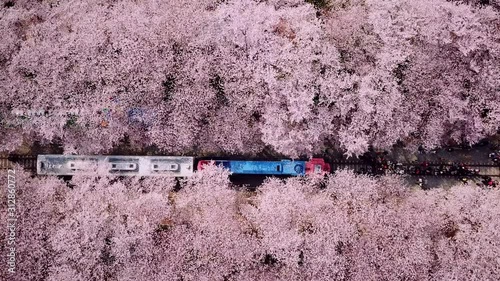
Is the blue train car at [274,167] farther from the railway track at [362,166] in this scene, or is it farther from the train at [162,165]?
the railway track at [362,166]

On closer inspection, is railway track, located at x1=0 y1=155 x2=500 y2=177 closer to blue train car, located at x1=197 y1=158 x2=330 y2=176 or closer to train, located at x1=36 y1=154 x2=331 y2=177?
train, located at x1=36 y1=154 x2=331 y2=177

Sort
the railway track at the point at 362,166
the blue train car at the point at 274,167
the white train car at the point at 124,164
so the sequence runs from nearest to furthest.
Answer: the white train car at the point at 124,164
the blue train car at the point at 274,167
the railway track at the point at 362,166

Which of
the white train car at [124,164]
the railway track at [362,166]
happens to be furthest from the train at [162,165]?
the railway track at [362,166]

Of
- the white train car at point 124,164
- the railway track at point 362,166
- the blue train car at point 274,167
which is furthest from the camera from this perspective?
the railway track at point 362,166

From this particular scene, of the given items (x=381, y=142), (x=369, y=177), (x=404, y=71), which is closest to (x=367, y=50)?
(x=404, y=71)

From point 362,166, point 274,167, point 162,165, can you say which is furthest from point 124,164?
point 362,166

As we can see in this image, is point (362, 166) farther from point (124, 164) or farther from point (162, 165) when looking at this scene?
point (124, 164)

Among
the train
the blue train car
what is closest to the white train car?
the train
